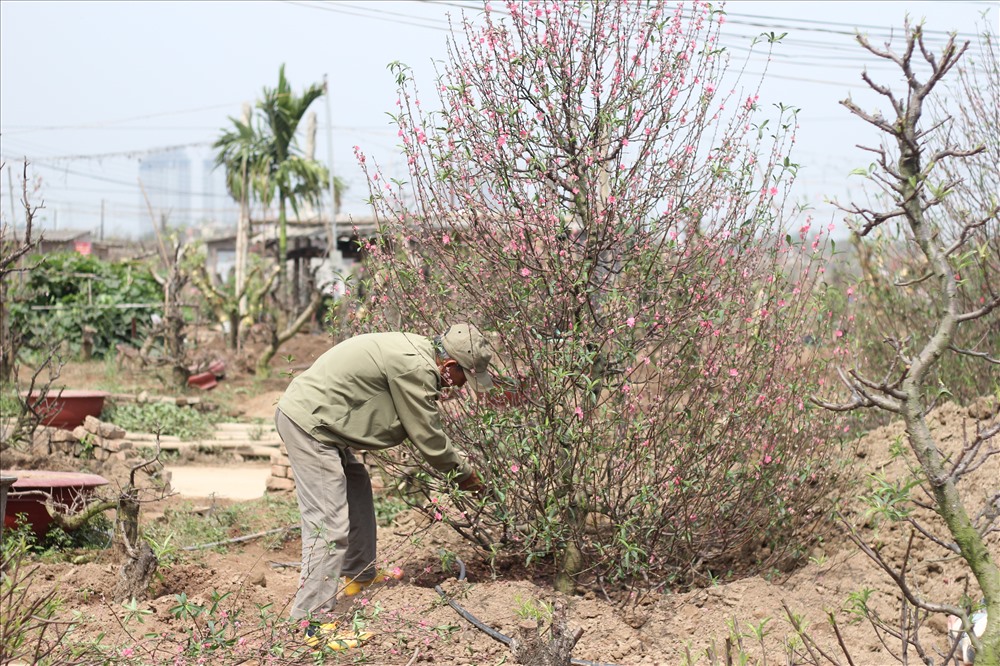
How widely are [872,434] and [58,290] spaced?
615 inches

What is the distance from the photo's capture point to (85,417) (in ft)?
30.3

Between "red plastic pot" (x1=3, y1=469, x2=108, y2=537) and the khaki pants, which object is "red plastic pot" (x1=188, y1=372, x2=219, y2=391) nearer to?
"red plastic pot" (x1=3, y1=469, x2=108, y2=537)

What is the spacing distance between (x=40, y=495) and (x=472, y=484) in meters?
2.96

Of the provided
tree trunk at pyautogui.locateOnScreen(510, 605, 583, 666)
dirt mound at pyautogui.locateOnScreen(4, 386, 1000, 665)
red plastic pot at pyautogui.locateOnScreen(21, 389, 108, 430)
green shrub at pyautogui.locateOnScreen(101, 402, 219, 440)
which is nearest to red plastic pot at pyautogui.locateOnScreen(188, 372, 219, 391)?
green shrub at pyautogui.locateOnScreen(101, 402, 219, 440)

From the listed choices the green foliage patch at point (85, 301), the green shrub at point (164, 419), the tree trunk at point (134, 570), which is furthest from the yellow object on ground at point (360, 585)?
the green foliage patch at point (85, 301)

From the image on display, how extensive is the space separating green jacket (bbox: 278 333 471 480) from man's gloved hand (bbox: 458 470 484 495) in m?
0.07

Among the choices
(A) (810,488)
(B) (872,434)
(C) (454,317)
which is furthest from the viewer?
(B) (872,434)

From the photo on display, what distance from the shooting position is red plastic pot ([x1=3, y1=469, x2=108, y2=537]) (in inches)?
219

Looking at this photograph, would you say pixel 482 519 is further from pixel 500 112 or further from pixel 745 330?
pixel 500 112

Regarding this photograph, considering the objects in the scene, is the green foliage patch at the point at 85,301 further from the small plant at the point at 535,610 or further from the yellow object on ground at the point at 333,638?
the small plant at the point at 535,610

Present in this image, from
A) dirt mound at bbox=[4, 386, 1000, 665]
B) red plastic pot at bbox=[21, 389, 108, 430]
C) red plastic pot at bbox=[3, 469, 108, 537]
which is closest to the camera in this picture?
dirt mound at bbox=[4, 386, 1000, 665]

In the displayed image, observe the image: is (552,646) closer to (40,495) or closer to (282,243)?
(40,495)

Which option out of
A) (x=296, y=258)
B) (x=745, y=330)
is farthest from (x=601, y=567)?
(x=296, y=258)

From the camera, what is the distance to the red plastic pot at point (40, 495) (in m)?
5.57
